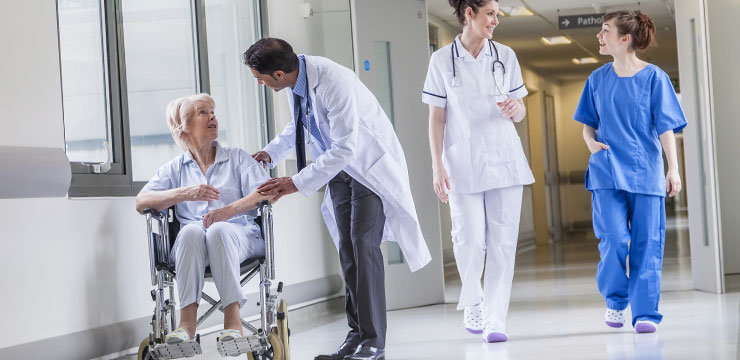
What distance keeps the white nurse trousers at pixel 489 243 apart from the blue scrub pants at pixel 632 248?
17.0 inches

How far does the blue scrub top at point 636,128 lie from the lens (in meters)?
4.25

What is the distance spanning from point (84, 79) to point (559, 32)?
29.0 feet

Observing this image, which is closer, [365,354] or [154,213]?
[154,213]

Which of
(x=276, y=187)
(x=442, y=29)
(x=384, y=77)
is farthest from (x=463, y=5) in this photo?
(x=442, y=29)

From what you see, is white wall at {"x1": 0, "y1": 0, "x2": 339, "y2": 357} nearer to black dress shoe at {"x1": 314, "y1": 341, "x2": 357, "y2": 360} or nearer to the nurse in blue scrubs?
black dress shoe at {"x1": 314, "y1": 341, "x2": 357, "y2": 360}

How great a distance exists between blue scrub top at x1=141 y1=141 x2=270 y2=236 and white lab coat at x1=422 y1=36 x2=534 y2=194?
0.93 m

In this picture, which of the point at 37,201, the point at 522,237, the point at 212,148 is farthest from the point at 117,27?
the point at 522,237

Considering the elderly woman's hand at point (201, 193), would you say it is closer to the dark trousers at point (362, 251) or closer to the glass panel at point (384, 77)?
the dark trousers at point (362, 251)

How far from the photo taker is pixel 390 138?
12.2ft

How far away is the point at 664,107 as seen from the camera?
14.0ft

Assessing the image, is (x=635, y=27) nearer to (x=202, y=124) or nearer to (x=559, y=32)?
(x=202, y=124)

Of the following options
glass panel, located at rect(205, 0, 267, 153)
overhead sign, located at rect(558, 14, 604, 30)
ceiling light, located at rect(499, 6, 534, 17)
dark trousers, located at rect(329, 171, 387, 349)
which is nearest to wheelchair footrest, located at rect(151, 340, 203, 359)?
dark trousers, located at rect(329, 171, 387, 349)

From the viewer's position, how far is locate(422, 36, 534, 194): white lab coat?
4160mm

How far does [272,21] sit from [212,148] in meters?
1.95
